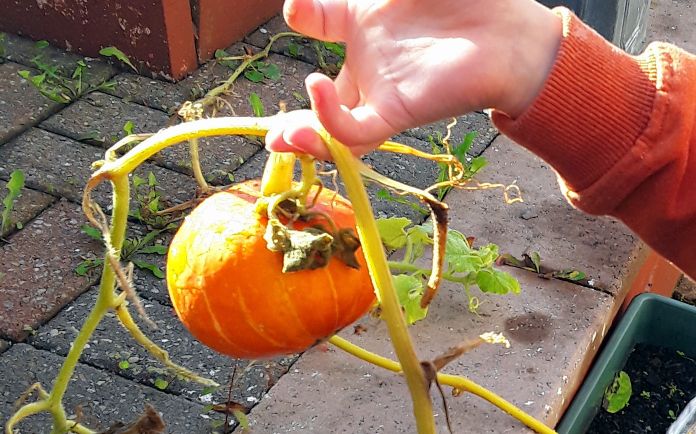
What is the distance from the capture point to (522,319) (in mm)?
2111

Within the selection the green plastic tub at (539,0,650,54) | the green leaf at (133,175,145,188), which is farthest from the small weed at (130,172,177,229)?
the green plastic tub at (539,0,650,54)

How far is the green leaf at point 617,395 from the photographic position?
7.47ft

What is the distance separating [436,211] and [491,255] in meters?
0.86

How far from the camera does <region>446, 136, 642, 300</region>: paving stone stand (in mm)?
2297

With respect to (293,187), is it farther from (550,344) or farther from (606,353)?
(606,353)

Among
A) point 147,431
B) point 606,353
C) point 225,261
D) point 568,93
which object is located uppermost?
point 568,93

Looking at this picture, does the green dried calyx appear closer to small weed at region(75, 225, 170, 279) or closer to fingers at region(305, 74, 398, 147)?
fingers at region(305, 74, 398, 147)

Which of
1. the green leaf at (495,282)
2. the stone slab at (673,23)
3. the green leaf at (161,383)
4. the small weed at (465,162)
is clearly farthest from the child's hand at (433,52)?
the stone slab at (673,23)

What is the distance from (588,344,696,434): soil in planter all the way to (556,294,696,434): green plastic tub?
0.03 meters

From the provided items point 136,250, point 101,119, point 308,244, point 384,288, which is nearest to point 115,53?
point 101,119

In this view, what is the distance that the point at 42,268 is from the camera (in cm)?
218

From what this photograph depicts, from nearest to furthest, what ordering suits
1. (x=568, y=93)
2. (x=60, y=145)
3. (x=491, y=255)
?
(x=568, y=93) < (x=491, y=255) < (x=60, y=145)

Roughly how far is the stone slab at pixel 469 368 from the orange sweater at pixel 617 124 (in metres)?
0.51

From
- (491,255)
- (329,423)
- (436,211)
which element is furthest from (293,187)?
(491,255)
